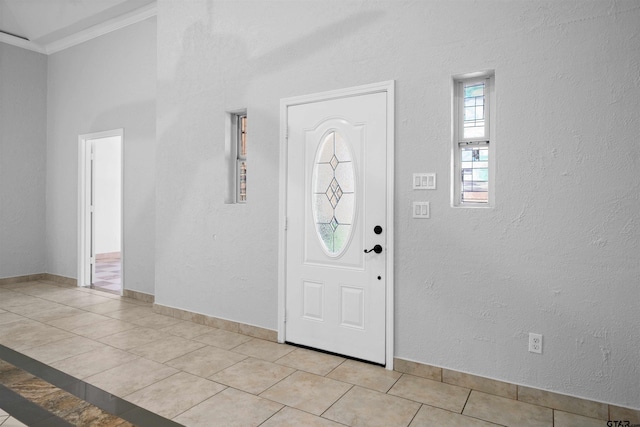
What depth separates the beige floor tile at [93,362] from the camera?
304 cm

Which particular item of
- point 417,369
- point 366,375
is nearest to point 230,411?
point 366,375

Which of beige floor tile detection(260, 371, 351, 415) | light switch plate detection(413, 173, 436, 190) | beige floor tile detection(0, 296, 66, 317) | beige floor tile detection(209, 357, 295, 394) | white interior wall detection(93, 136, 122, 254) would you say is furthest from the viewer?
white interior wall detection(93, 136, 122, 254)

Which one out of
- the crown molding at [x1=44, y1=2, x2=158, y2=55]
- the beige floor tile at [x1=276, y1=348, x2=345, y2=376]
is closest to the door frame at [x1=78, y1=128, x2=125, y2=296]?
the crown molding at [x1=44, y1=2, x2=158, y2=55]

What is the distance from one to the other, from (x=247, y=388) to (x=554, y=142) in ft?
8.26

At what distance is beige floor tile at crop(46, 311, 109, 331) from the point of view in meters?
4.14

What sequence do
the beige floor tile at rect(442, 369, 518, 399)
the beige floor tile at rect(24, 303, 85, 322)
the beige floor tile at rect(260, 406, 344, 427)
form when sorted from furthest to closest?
the beige floor tile at rect(24, 303, 85, 322), the beige floor tile at rect(442, 369, 518, 399), the beige floor tile at rect(260, 406, 344, 427)

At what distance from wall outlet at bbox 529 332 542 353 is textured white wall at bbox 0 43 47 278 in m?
6.88

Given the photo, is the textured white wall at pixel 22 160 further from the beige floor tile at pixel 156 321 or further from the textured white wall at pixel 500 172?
the textured white wall at pixel 500 172

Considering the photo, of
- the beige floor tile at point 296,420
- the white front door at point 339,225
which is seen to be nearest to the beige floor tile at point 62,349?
the white front door at point 339,225

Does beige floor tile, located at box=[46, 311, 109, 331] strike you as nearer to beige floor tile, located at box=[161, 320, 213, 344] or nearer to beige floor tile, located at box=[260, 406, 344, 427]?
beige floor tile, located at box=[161, 320, 213, 344]

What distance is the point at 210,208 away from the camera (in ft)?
13.7

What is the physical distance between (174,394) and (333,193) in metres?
1.84

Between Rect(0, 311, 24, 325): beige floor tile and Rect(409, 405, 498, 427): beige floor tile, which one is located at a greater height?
Rect(0, 311, 24, 325): beige floor tile

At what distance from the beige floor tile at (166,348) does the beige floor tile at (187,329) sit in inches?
4.7
